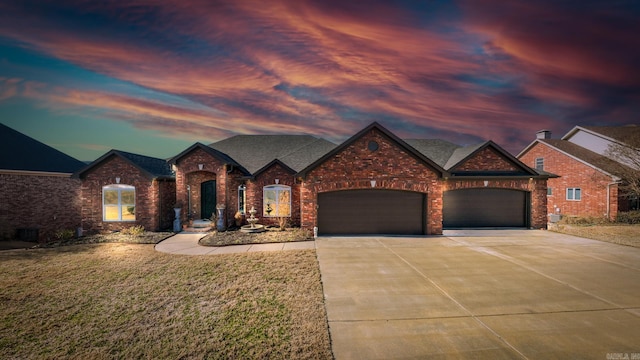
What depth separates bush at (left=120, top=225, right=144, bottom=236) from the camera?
14180 mm

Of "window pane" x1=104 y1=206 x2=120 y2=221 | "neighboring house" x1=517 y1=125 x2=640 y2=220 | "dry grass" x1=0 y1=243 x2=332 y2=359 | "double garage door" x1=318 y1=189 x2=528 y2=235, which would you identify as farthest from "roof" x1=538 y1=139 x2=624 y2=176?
"window pane" x1=104 y1=206 x2=120 y2=221

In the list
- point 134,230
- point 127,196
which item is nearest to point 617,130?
point 134,230

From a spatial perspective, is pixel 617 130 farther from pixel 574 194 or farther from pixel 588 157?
pixel 574 194

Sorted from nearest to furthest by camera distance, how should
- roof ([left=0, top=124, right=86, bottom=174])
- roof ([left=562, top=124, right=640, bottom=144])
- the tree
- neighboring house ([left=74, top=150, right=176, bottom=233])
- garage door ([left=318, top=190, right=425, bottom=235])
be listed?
garage door ([left=318, top=190, right=425, bottom=235]) → neighboring house ([left=74, top=150, right=176, bottom=233]) → roof ([left=0, top=124, right=86, bottom=174]) → the tree → roof ([left=562, top=124, right=640, bottom=144])

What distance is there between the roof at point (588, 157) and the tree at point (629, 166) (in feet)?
1.04

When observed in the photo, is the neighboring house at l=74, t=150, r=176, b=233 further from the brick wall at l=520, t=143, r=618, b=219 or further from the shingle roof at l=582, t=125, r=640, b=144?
the shingle roof at l=582, t=125, r=640, b=144

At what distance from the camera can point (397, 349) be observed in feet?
14.7

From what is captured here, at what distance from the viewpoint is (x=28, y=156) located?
57.2ft

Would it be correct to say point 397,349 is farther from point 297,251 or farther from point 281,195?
point 281,195

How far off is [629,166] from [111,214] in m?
34.3

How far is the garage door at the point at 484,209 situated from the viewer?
15.9m

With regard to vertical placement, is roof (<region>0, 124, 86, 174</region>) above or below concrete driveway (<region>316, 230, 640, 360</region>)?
above

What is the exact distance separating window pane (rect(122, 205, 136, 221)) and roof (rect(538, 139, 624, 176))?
104 feet

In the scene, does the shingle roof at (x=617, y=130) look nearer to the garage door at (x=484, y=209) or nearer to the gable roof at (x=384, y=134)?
the garage door at (x=484, y=209)
